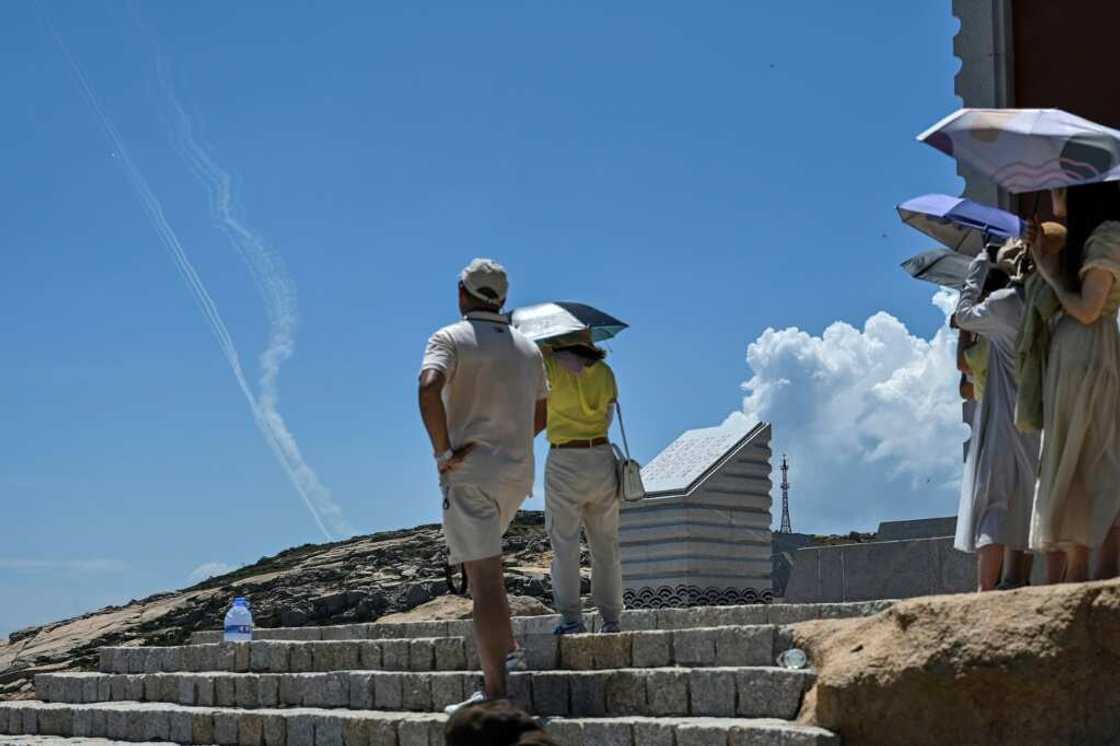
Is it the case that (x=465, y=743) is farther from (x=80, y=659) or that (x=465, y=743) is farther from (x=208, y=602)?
(x=208, y=602)

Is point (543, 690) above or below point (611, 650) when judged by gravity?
below

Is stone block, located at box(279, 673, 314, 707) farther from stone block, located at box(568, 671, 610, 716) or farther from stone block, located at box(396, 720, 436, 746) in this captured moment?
stone block, located at box(568, 671, 610, 716)

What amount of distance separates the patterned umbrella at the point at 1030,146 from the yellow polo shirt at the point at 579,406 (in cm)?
266

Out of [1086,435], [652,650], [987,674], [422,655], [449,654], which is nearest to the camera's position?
[987,674]

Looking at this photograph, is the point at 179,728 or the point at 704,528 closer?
the point at 179,728

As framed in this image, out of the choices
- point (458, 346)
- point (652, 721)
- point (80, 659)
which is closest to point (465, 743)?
point (652, 721)

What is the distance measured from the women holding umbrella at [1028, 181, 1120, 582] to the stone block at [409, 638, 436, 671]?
3.92 m

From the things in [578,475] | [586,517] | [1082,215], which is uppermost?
[1082,215]

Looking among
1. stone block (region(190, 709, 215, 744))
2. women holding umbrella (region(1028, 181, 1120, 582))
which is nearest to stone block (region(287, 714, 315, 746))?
stone block (region(190, 709, 215, 744))

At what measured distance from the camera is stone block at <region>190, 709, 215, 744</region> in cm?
1003

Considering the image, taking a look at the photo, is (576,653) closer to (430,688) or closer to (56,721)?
(430,688)

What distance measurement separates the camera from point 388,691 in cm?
900

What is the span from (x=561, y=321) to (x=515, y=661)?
261 centimetres

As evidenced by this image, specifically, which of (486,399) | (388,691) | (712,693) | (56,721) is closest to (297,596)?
(56,721)
